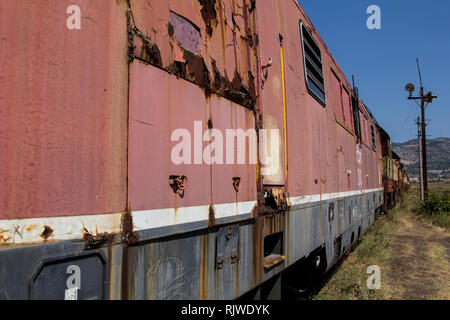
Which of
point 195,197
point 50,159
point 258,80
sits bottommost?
point 195,197

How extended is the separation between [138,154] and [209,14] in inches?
45.7

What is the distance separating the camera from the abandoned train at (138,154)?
120cm

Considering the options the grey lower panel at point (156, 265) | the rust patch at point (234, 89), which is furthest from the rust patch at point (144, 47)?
the grey lower panel at point (156, 265)

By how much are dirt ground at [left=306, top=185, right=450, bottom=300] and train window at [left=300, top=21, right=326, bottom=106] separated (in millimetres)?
2715

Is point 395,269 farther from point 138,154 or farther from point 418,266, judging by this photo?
point 138,154

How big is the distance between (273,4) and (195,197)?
2288mm

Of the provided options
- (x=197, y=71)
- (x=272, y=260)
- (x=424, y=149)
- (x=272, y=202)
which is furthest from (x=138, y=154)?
(x=424, y=149)

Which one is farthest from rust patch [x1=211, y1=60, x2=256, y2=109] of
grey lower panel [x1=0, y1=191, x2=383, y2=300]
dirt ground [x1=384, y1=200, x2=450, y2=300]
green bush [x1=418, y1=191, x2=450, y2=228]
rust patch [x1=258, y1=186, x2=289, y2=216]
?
green bush [x1=418, y1=191, x2=450, y2=228]

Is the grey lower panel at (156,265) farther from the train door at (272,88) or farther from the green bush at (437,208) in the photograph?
the green bush at (437,208)

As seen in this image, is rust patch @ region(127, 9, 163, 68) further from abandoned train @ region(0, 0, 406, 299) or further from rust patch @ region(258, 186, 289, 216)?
rust patch @ region(258, 186, 289, 216)

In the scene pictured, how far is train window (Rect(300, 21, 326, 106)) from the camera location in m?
4.32
